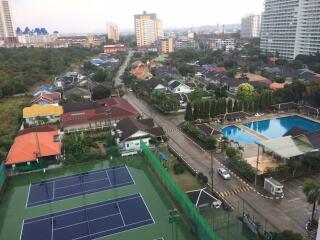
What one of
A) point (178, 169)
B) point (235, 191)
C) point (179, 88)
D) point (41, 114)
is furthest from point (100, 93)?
point (235, 191)

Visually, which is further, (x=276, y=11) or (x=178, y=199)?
(x=276, y=11)

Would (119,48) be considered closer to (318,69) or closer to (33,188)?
(318,69)

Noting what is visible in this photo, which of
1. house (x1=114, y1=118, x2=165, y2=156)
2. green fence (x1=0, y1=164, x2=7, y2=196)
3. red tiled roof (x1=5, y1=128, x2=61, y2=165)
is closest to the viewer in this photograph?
green fence (x1=0, y1=164, x2=7, y2=196)

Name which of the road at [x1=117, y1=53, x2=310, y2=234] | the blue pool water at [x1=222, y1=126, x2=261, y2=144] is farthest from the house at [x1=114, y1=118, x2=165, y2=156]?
the blue pool water at [x1=222, y1=126, x2=261, y2=144]

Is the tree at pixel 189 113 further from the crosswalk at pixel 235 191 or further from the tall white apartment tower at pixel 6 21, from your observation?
the tall white apartment tower at pixel 6 21

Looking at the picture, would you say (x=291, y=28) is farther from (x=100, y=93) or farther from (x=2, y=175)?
(x=2, y=175)

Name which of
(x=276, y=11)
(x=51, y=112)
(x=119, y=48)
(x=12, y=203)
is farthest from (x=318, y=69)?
(x=119, y=48)

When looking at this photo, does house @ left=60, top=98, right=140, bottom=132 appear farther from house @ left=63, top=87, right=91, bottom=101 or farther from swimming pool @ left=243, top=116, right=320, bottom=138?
swimming pool @ left=243, top=116, right=320, bottom=138
